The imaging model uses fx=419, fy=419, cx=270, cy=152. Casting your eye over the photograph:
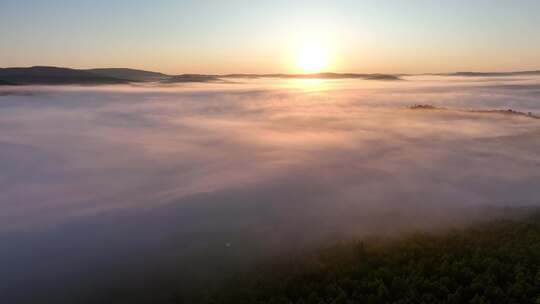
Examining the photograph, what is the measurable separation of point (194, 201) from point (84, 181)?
31.4 feet

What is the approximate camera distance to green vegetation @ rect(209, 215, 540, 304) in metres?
11.4

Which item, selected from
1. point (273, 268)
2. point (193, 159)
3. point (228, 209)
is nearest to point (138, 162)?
point (193, 159)

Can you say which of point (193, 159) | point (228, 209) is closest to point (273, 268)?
point (228, 209)

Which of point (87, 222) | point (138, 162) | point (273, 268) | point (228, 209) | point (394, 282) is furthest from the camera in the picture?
point (138, 162)

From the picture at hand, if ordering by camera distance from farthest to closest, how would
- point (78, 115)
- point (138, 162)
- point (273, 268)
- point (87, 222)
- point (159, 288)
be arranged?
point (78, 115)
point (138, 162)
point (87, 222)
point (273, 268)
point (159, 288)

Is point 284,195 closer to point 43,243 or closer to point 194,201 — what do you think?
point 194,201

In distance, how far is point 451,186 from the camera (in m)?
23.6

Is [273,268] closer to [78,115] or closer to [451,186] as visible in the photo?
[451,186]

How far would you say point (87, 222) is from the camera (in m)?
18.8

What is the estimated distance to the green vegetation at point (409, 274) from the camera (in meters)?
11.4

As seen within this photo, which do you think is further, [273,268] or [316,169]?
[316,169]

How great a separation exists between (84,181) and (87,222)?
8.85m

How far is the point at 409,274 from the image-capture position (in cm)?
1235

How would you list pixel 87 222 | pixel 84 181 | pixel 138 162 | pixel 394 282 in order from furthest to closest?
pixel 138 162 → pixel 84 181 → pixel 87 222 → pixel 394 282
